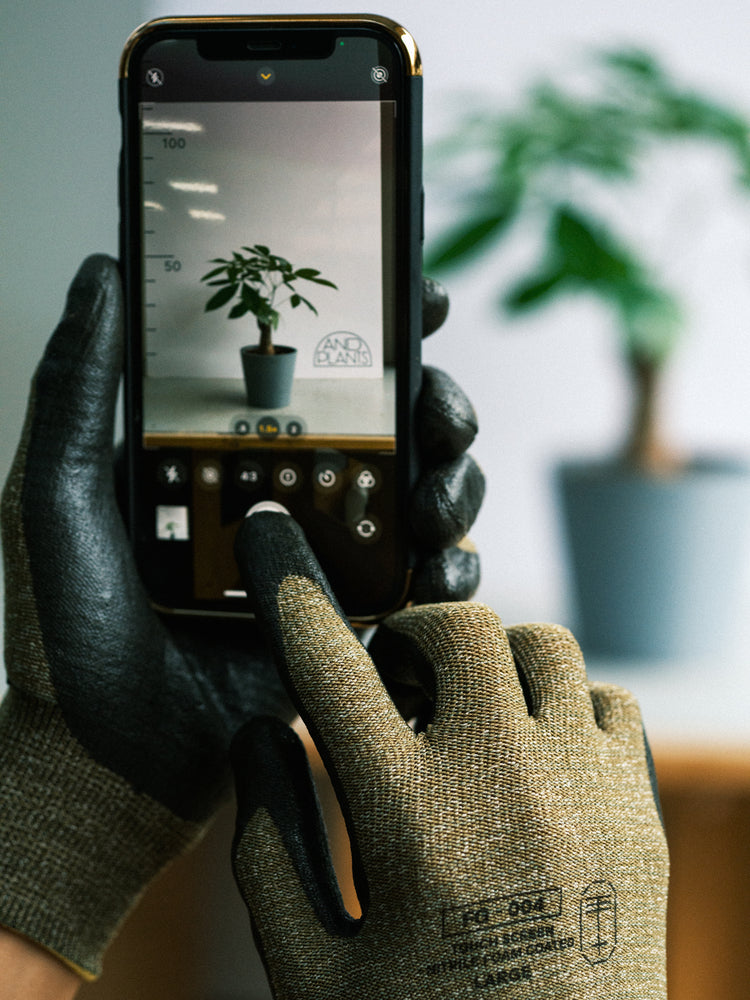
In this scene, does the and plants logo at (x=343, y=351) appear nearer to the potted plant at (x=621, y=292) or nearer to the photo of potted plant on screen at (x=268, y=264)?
the photo of potted plant on screen at (x=268, y=264)

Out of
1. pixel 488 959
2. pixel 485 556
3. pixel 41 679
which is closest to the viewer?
pixel 488 959

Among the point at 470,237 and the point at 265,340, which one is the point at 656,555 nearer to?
the point at 470,237

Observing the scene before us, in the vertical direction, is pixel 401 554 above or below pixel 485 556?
above

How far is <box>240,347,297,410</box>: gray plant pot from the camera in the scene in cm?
45

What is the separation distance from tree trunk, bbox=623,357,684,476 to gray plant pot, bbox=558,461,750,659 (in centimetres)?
2

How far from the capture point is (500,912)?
30cm

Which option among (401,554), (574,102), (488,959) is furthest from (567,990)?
(574,102)

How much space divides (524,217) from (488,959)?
0.76 metres

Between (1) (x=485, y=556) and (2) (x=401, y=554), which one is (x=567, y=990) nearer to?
(2) (x=401, y=554)

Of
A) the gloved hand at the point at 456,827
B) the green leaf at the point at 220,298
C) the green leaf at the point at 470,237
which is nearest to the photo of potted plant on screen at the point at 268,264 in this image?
the green leaf at the point at 220,298

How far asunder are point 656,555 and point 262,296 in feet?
1.93

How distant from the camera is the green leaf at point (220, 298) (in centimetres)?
45

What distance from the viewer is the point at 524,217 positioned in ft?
→ 2.96

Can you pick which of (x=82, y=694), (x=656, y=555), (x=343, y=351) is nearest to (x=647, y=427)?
(x=656, y=555)
